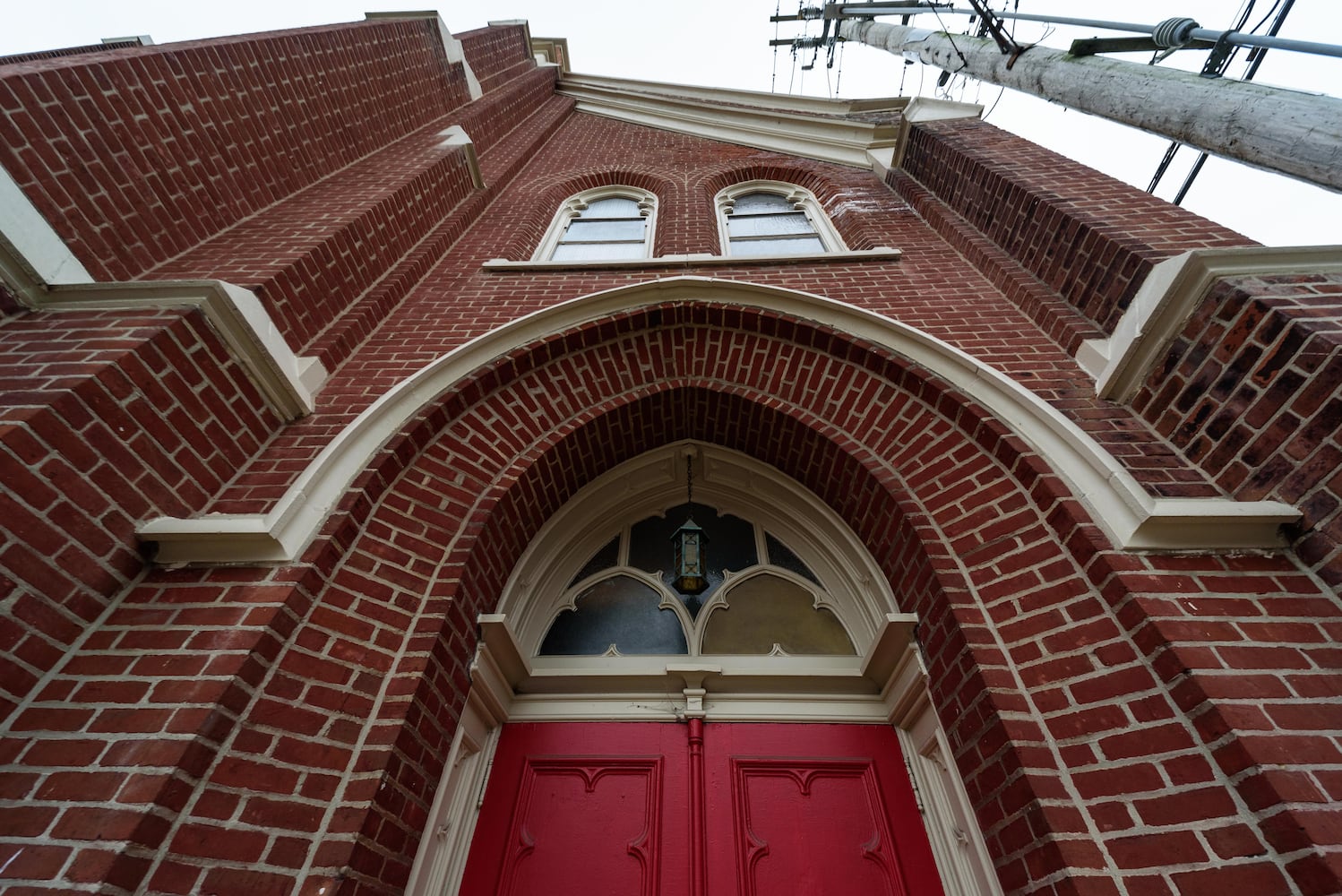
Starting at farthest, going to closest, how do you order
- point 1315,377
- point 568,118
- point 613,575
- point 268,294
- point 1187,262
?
point 568,118 → point 613,575 → point 268,294 → point 1187,262 → point 1315,377

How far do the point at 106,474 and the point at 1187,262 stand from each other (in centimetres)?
457

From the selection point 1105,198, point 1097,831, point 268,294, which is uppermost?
point 1105,198

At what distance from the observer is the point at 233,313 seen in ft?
9.15

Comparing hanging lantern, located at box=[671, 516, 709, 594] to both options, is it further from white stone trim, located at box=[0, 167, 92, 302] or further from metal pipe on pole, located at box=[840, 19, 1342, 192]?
metal pipe on pole, located at box=[840, 19, 1342, 192]

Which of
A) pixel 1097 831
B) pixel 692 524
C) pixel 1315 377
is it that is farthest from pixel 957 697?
pixel 1315 377

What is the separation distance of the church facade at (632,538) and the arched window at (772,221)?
1.19m

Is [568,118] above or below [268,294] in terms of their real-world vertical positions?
above

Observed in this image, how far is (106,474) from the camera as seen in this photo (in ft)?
7.36

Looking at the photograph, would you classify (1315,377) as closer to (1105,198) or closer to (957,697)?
(957,697)

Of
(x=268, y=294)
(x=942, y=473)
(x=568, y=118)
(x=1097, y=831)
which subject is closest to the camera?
(x=1097, y=831)

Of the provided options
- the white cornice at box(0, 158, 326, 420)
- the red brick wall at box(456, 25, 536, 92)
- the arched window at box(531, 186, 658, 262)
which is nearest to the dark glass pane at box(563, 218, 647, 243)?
the arched window at box(531, 186, 658, 262)

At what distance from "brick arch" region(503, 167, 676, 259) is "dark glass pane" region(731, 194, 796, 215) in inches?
30.0

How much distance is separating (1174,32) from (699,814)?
8021 mm

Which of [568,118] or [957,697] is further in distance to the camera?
[568,118]
